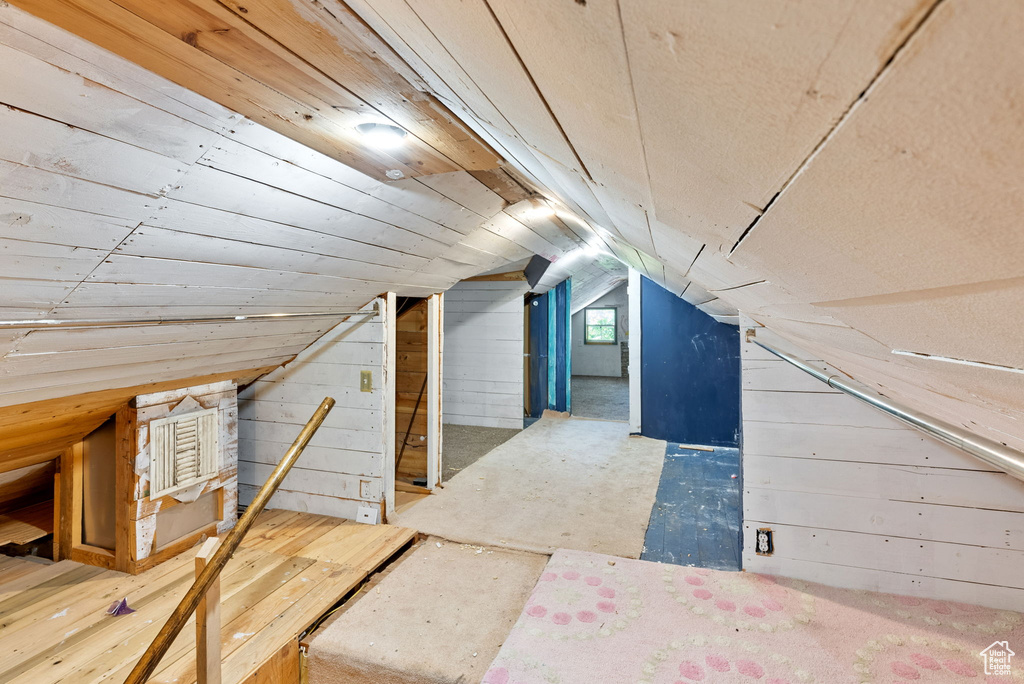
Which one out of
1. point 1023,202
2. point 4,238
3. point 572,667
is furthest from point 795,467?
point 4,238

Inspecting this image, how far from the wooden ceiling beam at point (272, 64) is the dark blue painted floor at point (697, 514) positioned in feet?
7.40

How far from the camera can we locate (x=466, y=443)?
5.04 m

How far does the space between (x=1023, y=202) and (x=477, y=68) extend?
0.60m

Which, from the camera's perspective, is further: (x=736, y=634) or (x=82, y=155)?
(x=736, y=634)

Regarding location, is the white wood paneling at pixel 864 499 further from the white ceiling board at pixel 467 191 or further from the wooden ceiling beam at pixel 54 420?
the wooden ceiling beam at pixel 54 420

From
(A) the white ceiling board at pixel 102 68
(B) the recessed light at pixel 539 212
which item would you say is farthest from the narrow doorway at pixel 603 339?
(A) the white ceiling board at pixel 102 68

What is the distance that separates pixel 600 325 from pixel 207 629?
9.24 metres

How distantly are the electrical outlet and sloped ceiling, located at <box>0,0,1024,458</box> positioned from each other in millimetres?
1534

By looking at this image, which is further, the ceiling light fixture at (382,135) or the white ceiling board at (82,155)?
the ceiling light fixture at (382,135)

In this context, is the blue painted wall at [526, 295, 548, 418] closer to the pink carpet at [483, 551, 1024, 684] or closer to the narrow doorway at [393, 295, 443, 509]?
the narrow doorway at [393, 295, 443, 509]

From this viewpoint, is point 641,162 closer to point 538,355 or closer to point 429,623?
point 429,623

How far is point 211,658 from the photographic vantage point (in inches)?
63.1

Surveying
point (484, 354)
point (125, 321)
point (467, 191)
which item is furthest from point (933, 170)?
point (484, 354)

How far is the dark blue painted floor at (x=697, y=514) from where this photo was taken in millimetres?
2645
